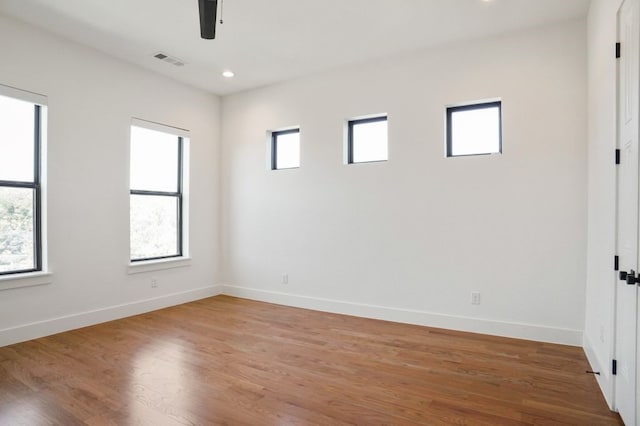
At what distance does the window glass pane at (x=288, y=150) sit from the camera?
17.0ft

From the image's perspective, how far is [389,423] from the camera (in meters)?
2.11

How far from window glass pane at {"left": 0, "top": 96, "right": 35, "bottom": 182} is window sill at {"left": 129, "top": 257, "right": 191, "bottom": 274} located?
1.48 meters

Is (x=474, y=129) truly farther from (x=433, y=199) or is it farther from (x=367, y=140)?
Result: (x=367, y=140)

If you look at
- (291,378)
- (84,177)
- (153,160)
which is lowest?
(291,378)

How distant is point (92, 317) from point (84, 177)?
1.58 meters

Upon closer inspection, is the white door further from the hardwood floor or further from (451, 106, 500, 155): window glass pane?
(451, 106, 500, 155): window glass pane

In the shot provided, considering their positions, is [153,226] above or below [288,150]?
below

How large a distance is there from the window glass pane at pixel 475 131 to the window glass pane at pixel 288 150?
2149 mm

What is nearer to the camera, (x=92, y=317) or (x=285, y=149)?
(x=92, y=317)

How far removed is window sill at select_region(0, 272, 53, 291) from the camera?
3381mm

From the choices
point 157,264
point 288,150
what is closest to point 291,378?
point 157,264

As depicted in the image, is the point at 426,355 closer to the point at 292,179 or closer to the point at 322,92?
the point at 292,179

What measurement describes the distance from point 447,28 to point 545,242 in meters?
2.34

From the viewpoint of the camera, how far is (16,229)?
3.56 m
